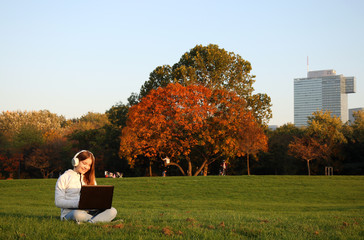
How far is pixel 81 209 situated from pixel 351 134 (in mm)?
60021

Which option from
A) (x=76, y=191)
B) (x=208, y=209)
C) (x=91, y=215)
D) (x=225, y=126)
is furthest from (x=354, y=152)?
(x=76, y=191)

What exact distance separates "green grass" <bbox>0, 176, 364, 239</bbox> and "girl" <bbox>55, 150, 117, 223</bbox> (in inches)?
11.0

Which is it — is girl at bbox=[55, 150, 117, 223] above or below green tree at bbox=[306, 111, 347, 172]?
below

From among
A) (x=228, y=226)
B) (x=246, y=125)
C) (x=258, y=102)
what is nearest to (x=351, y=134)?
(x=258, y=102)

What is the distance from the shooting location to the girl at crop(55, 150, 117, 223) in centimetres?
809

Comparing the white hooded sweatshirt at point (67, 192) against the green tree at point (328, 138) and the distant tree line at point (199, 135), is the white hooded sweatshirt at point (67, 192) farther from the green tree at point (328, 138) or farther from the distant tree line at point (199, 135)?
the green tree at point (328, 138)

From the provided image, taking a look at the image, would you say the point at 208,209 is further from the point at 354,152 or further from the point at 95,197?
the point at 354,152

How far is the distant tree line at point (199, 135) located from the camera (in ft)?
128

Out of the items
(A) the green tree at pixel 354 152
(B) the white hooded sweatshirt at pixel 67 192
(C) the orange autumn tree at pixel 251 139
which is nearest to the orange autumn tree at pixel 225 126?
(C) the orange autumn tree at pixel 251 139

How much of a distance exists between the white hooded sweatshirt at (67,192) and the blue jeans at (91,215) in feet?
0.50

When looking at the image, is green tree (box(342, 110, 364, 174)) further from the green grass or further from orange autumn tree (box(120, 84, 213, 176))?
orange autumn tree (box(120, 84, 213, 176))

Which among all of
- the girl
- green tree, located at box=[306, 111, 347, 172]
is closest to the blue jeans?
the girl

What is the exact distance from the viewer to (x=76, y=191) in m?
8.16

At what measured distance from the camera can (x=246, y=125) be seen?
1618 inches
